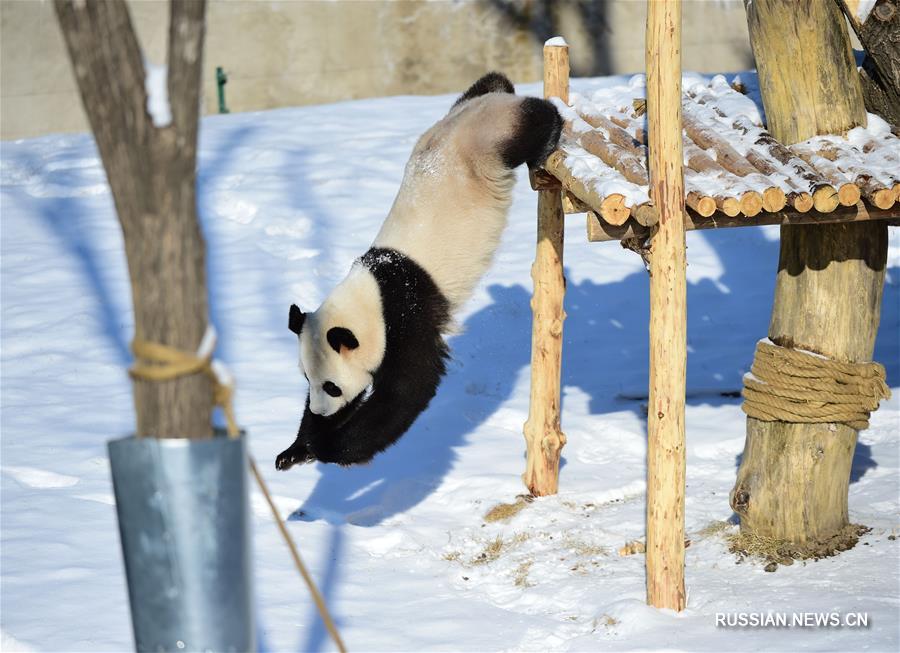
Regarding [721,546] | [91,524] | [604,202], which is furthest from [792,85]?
[91,524]

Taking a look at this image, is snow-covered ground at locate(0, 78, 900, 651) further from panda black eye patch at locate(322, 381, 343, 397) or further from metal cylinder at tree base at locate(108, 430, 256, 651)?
metal cylinder at tree base at locate(108, 430, 256, 651)

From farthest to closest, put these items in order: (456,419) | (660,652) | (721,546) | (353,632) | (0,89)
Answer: (0,89) < (456,419) < (721,546) < (353,632) < (660,652)

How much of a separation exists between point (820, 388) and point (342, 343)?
1.88 m

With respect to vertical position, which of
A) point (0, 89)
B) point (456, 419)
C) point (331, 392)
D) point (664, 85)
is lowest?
point (456, 419)

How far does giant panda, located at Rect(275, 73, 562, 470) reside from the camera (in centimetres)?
429

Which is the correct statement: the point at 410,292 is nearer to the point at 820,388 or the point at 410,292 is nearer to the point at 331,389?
the point at 331,389

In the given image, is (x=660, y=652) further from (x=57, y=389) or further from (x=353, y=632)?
(x=57, y=389)

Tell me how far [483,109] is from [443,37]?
258 inches

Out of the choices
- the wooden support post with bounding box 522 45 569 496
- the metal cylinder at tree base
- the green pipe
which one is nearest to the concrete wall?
the green pipe

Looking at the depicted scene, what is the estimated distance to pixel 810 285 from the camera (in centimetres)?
405

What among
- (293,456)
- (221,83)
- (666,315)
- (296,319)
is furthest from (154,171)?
(221,83)

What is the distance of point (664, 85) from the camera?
135 inches

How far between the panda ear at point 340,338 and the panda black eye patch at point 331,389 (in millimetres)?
172

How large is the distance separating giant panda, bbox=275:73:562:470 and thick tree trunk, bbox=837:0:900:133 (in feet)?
3.85
